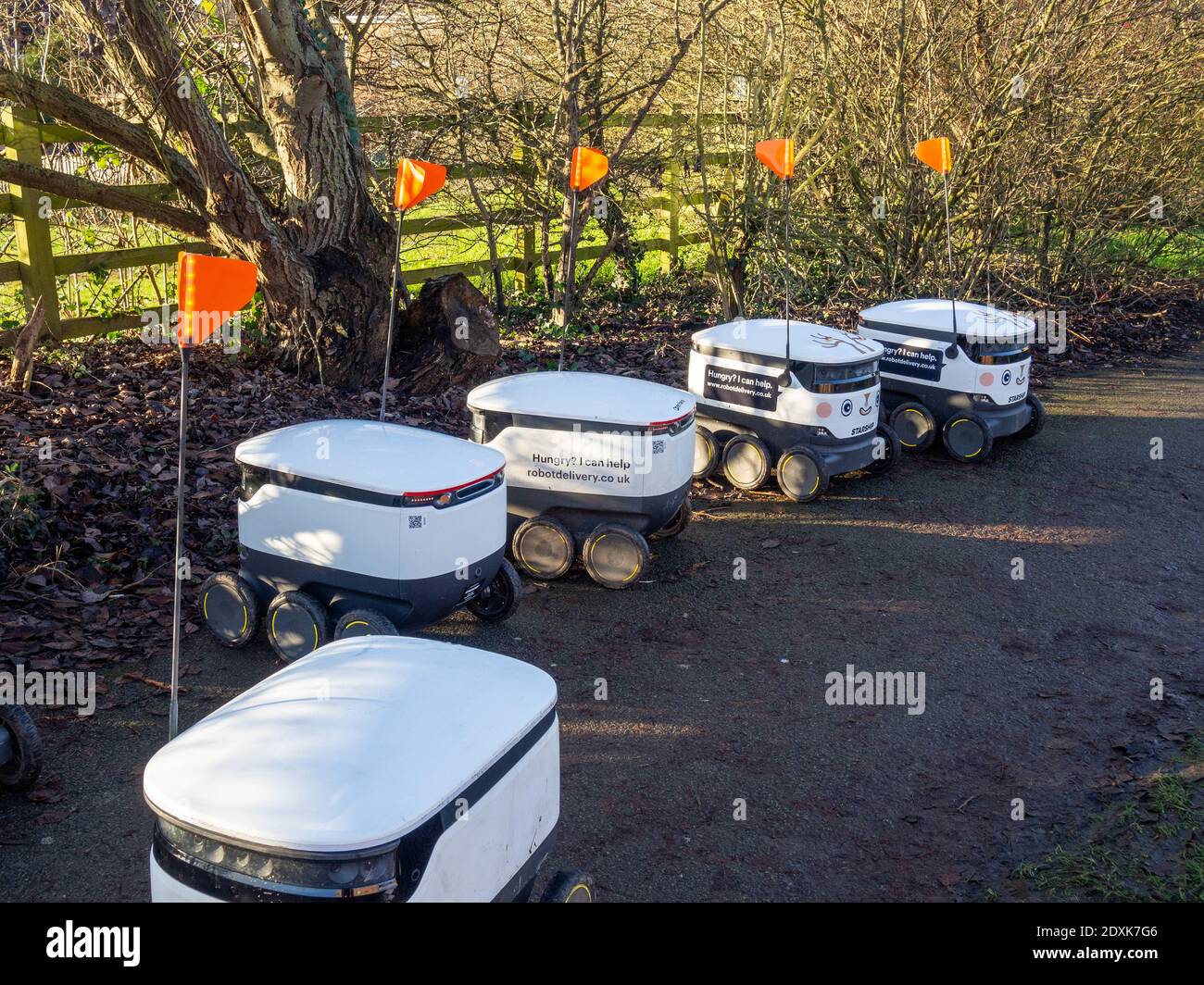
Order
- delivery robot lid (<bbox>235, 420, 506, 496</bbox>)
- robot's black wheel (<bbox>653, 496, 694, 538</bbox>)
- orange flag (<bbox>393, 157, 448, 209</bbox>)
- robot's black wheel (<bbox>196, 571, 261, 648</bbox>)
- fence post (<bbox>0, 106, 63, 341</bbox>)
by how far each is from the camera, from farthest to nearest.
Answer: fence post (<bbox>0, 106, 63, 341</bbox>) → robot's black wheel (<bbox>653, 496, 694, 538</bbox>) → orange flag (<bbox>393, 157, 448, 209</bbox>) → robot's black wheel (<bbox>196, 571, 261, 648</bbox>) → delivery robot lid (<bbox>235, 420, 506, 496</bbox>)

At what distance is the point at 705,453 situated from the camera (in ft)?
26.2

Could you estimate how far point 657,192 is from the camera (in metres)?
13.7

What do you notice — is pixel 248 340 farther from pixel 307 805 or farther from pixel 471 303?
pixel 307 805

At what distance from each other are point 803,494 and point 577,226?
15.2ft

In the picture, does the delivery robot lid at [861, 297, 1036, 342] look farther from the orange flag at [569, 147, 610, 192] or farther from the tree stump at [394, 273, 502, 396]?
the tree stump at [394, 273, 502, 396]

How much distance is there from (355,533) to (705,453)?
3530mm

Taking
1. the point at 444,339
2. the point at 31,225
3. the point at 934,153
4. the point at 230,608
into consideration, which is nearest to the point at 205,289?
the point at 230,608

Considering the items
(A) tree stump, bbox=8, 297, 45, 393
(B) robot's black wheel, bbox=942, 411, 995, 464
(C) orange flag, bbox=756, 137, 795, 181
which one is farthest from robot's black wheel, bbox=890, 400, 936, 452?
(A) tree stump, bbox=8, 297, 45, 393

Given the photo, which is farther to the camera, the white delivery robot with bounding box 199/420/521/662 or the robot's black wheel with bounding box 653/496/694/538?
the robot's black wheel with bounding box 653/496/694/538

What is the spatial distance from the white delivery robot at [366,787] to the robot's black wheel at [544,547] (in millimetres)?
3190

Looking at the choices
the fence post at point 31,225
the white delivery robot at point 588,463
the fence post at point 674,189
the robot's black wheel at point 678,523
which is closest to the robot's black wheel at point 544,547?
the white delivery robot at point 588,463

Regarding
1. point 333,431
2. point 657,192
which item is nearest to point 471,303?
point 333,431

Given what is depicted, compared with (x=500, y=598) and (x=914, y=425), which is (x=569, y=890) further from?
(x=914, y=425)

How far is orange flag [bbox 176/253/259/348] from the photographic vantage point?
3.73 metres
